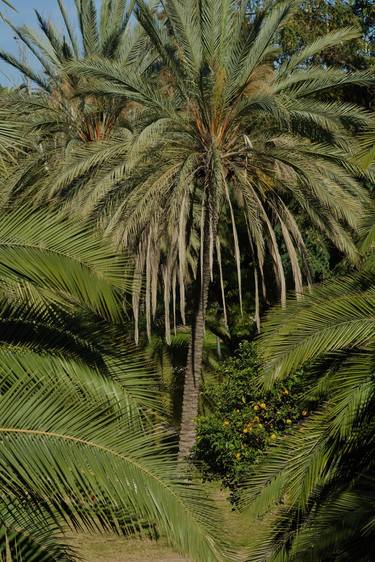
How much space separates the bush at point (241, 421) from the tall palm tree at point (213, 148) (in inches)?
49.4

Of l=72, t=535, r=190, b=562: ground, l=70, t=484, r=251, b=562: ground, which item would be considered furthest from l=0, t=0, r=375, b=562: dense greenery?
l=72, t=535, r=190, b=562: ground

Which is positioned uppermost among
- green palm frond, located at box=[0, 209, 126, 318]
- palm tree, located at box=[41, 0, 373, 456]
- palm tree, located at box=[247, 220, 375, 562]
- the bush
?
palm tree, located at box=[41, 0, 373, 456]

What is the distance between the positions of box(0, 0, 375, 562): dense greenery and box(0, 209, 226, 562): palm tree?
17 mm

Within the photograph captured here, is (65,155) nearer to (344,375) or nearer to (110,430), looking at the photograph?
(344,375)

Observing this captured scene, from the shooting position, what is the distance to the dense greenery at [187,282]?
18.1 ft

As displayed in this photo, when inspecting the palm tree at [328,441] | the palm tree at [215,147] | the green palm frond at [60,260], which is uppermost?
the palm tree at [215,147]

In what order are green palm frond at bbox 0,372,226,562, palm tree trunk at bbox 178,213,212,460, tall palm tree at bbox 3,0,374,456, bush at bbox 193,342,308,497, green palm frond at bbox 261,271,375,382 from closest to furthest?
green palm frond at bbox 0,372,226,562 → green palm frond at bbox 261,271,375,382 → bush at bbox 193,342,308,497 → tall palm tree at bbox 3,0,374,456 → palm tree trunk at bbox 178,213,212,460

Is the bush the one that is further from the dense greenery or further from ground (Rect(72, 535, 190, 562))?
ground (Rect(72, 535, 190, 562))

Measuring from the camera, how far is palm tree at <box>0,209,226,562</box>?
526 centimetres

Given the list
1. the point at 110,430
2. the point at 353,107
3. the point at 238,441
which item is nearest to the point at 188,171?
the point at 353,107

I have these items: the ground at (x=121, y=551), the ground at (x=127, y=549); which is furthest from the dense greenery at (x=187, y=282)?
the ground at (x=121, y=551)

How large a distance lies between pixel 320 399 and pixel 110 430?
4514mm

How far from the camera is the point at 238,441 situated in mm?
14641

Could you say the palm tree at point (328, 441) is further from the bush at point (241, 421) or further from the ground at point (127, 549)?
the ground at point (127, 549)
